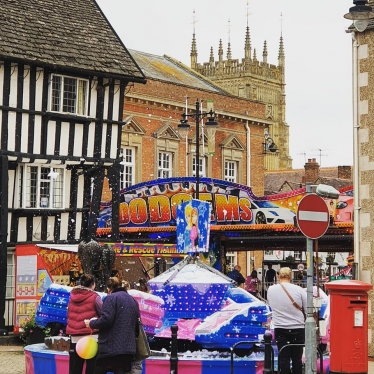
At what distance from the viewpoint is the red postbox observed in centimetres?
1379

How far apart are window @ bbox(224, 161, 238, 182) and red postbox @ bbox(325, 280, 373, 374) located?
96.4 ft

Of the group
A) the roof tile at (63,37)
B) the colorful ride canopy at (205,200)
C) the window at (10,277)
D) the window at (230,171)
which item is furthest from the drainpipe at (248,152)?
the window at (10,277)

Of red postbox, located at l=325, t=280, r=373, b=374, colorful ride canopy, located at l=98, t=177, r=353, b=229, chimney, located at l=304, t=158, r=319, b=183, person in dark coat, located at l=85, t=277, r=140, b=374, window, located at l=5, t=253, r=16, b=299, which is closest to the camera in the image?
person in dark coat, located at l=85, t=277, r=140, b=374

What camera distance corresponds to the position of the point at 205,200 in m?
31.7

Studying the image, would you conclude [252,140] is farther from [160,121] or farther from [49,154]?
[49,154]

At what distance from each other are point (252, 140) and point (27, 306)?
21865mm

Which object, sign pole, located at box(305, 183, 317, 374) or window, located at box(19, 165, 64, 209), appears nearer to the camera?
sign pole, located at box(305, 183, 317, 374)

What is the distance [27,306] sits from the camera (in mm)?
24547

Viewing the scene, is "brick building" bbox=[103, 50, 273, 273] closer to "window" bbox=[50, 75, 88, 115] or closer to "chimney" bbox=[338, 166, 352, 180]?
"window" bbox=[50, 75, 88, 115]

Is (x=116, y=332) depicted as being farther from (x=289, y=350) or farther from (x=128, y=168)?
(x=128, y=168)

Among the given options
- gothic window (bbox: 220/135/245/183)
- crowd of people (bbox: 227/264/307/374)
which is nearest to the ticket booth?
crowd of people (bbox: 227/264/307/374)

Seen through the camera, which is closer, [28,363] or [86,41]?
[28,363]

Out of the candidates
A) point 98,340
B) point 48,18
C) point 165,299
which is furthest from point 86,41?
point 98,340

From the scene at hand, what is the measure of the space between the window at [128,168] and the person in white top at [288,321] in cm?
2505
